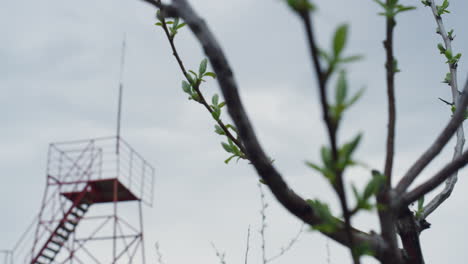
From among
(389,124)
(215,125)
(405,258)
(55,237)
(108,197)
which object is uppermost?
(108,197)

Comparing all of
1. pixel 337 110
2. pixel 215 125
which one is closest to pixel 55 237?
pixel 215 125

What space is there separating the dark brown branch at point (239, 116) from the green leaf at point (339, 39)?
0.15 metres

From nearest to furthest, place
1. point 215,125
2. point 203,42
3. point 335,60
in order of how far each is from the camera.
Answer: point 335,60
point 203,42
point 215,125

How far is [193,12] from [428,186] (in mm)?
357

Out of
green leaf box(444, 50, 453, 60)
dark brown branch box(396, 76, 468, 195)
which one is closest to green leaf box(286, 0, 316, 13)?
dark brown branch box(396, 76, 468, 195)

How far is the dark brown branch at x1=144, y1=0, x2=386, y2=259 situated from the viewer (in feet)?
1.79

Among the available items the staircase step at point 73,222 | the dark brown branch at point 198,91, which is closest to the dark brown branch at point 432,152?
the dark brown branch at point 198,91

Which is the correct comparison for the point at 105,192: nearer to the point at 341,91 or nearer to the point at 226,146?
the point at 226,146

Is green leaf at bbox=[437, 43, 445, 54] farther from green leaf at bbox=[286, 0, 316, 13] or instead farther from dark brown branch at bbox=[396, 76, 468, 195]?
green leaf at bbox=[286, 0, 316, 13]

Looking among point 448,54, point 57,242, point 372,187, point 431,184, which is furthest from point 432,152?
point 57,242

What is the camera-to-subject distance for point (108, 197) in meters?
11.7

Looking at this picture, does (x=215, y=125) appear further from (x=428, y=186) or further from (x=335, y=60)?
(x=335, y=60)

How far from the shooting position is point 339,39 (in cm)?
42

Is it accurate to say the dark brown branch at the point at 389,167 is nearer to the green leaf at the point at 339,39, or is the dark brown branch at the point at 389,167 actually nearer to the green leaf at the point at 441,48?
the green leaf at the point at 339,39
